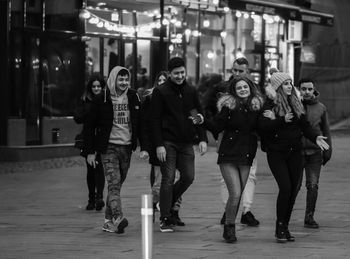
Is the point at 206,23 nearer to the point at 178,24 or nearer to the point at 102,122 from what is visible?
the point at 178,24

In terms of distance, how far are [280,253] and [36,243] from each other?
9.02ft

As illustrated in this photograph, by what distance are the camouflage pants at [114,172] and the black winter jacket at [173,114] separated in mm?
468

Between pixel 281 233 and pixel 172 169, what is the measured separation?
1.62 meters

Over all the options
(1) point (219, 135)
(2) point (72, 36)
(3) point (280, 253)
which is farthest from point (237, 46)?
(3) point (280, 253)

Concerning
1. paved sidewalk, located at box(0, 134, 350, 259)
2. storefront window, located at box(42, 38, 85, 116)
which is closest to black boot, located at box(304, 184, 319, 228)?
paved sidewalk, located at box(0, 134, 350, 259)

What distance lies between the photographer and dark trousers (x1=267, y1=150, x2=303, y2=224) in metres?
11.4

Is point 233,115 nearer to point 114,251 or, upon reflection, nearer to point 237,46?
point 114,251

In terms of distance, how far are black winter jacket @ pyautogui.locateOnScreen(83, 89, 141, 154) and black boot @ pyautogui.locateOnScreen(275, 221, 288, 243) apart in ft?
6.89

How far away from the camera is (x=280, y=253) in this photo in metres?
10.6

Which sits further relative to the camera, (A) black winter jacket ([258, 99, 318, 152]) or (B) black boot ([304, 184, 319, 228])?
(B) black boot ([304, 184, 319, 228])

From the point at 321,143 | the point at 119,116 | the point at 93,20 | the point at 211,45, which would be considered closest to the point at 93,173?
the point at 119,116

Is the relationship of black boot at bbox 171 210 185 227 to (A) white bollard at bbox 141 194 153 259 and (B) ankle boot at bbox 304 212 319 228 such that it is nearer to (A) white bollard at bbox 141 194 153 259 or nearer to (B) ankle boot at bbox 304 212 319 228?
(B) ankle boot at bbox 304 212 319 228

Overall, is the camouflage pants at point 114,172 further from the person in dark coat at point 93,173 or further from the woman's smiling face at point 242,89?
the person in dark coat at point 93,173

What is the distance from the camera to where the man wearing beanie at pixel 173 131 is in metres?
12.2
